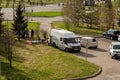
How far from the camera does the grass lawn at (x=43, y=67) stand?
26.2m

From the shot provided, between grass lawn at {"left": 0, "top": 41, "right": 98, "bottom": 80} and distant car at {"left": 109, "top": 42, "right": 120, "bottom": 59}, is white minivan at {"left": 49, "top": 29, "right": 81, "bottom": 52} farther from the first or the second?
distant car at {"left": 109, "top": 42, "right": 120, "bottom": 59}

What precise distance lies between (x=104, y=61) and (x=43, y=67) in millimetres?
7196

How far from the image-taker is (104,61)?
33.7 m

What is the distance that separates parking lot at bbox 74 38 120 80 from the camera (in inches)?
1096

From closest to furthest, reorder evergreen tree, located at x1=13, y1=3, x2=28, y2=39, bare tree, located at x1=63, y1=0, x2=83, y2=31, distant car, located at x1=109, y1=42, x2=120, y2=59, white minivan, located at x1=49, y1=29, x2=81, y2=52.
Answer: distant car, located at x1=109, y1=42, x2=120, y2=59 < white minivan, located at x1=49, y1=29, x2=81, y2=52 < evergreen tree, located at x1=13, y1=3, x2=28, y2=39 < bare tree, located at x1=63, y1=0, x2=83, y2=31

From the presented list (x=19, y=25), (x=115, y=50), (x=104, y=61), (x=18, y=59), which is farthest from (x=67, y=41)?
(x=19, y=25)

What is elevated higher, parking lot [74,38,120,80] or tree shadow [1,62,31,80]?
tree shadow [1,62,31,80]

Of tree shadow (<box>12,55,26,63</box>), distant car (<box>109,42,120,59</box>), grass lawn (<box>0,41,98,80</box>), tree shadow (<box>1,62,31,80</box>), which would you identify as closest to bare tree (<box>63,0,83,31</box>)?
grass lawn (<box>0,41,98,80</box>)

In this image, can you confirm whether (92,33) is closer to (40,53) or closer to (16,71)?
(40,53)

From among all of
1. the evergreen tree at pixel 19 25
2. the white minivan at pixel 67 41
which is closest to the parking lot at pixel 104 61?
the white minivan at pixel 67 41

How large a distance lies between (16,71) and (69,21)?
32.1 m

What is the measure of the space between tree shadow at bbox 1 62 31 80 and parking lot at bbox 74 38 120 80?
550 cm

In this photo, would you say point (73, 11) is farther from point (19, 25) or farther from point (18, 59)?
point (18, 59)

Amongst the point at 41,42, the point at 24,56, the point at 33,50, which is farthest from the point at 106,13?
the point at 24,56
